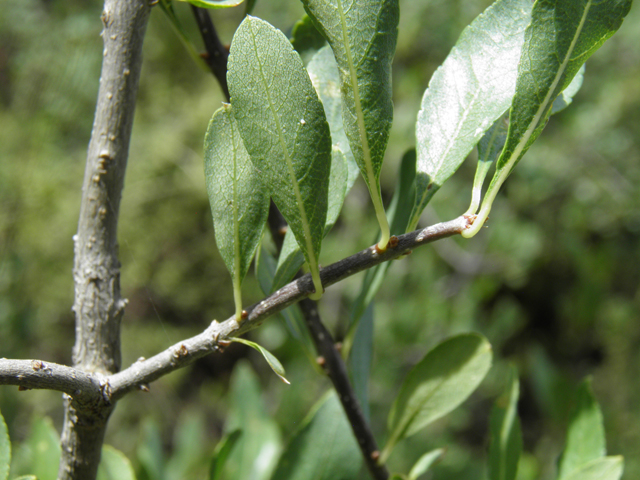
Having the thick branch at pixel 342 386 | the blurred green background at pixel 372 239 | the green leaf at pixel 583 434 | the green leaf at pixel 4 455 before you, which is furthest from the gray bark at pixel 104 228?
the blurred green background at pixel 372 239

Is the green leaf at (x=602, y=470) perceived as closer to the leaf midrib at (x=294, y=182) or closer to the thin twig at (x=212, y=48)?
the leaf midrib at (x=294, y=182)

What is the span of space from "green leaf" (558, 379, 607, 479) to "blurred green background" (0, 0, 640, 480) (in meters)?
0.66

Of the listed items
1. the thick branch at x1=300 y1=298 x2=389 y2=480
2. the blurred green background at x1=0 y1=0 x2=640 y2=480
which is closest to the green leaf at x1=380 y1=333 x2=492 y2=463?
the thick branch at x1=300 y1=298 x2=389 y2=480

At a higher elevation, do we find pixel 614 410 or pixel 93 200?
pixel 93 200

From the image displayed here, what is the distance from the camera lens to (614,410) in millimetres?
1100

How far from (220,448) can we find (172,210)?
1331 millimetres

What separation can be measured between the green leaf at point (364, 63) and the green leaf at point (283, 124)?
0.02 metres

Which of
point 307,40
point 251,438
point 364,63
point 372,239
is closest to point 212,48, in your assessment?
point 307,40

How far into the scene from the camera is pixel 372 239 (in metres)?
1.25

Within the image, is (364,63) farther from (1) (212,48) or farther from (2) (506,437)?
(2) (506,437)

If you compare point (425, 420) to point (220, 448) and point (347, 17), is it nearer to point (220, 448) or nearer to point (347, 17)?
point (220, 448)

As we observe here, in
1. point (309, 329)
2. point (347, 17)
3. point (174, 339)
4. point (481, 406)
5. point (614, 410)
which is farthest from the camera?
point (481, 406)

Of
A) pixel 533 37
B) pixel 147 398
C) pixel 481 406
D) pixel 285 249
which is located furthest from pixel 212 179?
pixel 481 406

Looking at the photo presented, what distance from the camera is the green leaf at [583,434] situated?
0.41 meters
